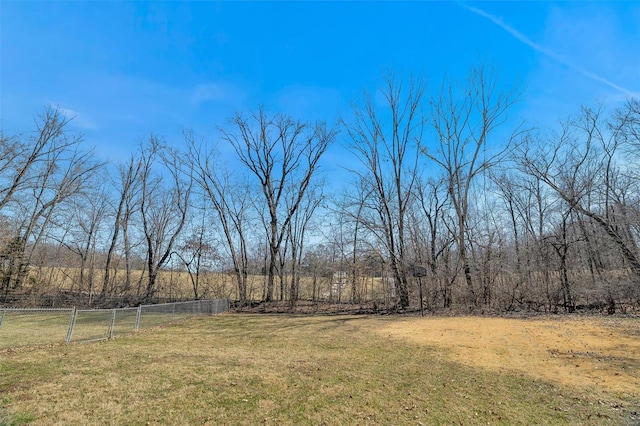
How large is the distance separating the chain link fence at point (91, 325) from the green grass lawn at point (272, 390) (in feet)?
4.01

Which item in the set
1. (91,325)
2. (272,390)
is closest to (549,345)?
(272,390)

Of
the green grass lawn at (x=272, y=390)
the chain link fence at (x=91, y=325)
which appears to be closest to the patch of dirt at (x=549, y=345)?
the green grass lawn at (x=272, y=390)

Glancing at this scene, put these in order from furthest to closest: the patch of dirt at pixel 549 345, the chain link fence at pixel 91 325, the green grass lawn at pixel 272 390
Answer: the chain link fence at pixel 91 325
the patch of dirt at pixel 549 345
the green grass lawn at pixel 272 390

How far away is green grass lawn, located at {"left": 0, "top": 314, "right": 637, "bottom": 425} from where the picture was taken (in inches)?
172

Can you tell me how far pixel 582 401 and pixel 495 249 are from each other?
16091mm

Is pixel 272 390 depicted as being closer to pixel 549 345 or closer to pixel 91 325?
pixel 549 345

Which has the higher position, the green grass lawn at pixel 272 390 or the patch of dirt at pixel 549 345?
the green grass lawn at pixel 272 390

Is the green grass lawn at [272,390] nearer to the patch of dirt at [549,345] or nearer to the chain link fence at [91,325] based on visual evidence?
the patch of dirt at [549,345]

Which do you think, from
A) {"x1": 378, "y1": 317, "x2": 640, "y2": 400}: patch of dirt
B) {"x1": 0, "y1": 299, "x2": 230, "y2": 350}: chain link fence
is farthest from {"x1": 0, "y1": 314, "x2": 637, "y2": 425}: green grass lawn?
{"x1": 0, "y1": 299, "x2": 230, "y2": 350}: chain link fence

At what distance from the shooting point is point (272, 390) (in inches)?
213

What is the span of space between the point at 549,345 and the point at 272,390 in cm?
810

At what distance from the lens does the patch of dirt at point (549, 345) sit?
246 inches

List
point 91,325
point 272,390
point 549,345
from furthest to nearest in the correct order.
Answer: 1. point 91,325
2. point 549,345
3. point 272,390

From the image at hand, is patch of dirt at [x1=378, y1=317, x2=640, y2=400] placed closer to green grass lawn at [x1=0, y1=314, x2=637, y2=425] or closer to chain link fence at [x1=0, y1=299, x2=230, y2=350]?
green grass lawn at [x1=0, y1=314, x2=637, y2=425]
